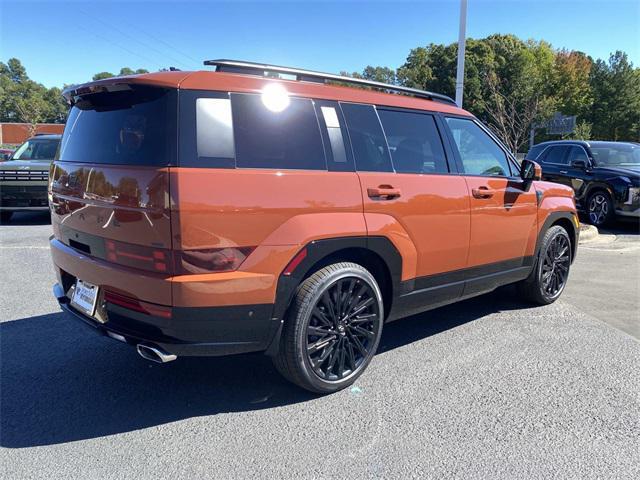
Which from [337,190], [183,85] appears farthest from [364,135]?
[183,85]

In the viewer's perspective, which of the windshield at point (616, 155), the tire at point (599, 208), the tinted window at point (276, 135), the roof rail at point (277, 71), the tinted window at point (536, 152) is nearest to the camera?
the tinted window at point (276, 135)

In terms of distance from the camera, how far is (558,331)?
4355mm

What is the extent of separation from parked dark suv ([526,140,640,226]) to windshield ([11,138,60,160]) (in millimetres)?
11257

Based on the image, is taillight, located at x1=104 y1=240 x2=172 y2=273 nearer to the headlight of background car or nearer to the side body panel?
the side body panel

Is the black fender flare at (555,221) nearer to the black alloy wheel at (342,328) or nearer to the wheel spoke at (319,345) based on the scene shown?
the black alloy wheel at (342,328)

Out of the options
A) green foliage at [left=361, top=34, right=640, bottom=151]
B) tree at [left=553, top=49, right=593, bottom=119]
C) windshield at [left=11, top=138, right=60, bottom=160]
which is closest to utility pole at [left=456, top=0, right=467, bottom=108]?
windshield at [left=11, top=138, right=60, bottom=160]

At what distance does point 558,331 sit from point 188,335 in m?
3.39

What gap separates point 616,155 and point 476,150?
808cm

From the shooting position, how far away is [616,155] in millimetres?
10484

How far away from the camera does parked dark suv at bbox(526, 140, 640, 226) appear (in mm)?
9445

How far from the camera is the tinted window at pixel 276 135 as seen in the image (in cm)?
269

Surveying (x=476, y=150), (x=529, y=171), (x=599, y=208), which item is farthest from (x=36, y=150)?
(x=599, y=208)

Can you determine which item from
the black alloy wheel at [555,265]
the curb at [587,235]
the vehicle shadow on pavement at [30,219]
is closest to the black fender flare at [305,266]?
the black alloy wheel at [555,265]

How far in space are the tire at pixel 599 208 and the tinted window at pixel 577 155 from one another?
0.82m
